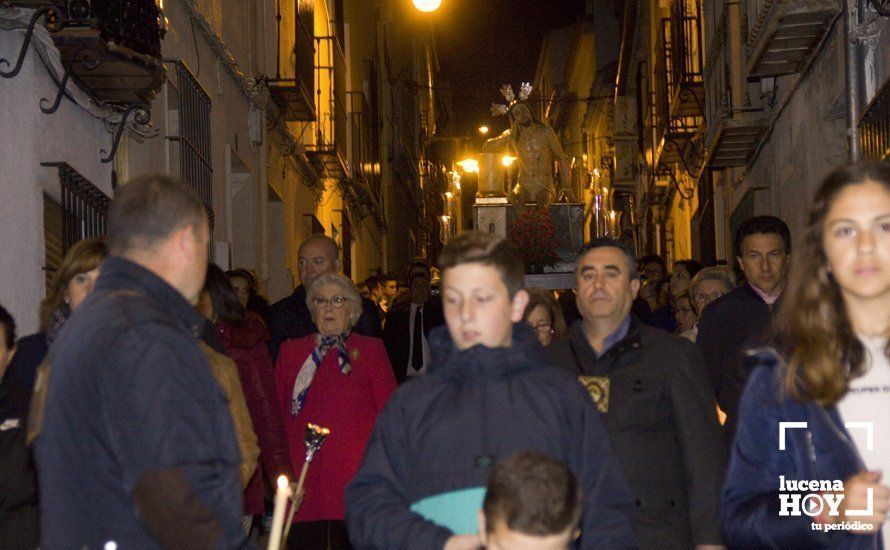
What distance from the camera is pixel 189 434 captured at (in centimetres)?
383

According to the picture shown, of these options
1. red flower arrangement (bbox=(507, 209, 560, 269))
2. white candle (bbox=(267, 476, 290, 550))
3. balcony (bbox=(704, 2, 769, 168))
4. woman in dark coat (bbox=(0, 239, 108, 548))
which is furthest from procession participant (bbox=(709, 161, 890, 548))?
red flower arrangement (bbox=(507, 209, 560, 269))

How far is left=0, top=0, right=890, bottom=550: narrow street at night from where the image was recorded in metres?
3.64

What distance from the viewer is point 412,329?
1253cm

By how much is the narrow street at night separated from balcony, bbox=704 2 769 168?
0.06 metres

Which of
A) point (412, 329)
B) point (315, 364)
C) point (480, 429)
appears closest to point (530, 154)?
point (412, 329)

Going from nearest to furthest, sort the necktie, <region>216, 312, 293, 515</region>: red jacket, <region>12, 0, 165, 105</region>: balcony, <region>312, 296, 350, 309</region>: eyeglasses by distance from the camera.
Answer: <region>216, 312, 293, 515</region>: red jacket, <region>312, 296, 350, 309</region>: eyeglasses, <region>12, 0, 165, 105</region>: balcony, the necktie

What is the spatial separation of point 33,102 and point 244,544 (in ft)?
17.3

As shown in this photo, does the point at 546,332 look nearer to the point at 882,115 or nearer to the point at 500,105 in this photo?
the point at 882,115

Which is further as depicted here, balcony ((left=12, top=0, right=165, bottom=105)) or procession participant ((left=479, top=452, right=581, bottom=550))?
balcony ((left=12, top=0, right=165, bottom=105))

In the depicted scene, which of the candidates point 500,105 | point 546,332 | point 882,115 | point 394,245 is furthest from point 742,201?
point 394,245

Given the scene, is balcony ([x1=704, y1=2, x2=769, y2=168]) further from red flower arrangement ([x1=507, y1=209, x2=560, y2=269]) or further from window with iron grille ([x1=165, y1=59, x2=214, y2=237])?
window with iron grille ([x1=165, y1=59, x2=214, y2=237])

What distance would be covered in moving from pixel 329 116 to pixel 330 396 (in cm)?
1636

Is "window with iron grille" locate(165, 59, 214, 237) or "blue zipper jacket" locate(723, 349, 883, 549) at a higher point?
"window with iron grille" locate(165, 59, 214, 237)

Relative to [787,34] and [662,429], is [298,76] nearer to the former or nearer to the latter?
[787,34]
